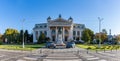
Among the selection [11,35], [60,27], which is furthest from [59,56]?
[60,27]

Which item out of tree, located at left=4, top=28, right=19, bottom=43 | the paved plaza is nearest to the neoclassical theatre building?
tree, located at left=4, top=28, right=19, bottom=43

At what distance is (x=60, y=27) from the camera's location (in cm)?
13538

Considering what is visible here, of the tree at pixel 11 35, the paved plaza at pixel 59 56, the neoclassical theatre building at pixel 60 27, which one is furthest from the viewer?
the neoclassical theatre building at pixel 60 27

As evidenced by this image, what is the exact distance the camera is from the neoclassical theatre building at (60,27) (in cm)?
13838

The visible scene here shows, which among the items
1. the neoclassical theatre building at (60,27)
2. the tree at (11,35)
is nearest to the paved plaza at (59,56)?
the tree at (11,35)

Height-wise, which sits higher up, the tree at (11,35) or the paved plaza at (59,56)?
the tree at (11,35)

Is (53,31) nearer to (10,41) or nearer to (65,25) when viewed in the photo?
(65,25)

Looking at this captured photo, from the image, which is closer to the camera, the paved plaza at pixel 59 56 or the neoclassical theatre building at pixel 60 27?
the paved plaza at pixel 59 56

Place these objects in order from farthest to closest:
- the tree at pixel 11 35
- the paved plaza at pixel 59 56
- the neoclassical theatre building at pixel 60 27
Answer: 1. the neoclassical theatre building at pixel 60 27
2. the tree at pixel 11 35
3. the paved plaza at pixel 59 56

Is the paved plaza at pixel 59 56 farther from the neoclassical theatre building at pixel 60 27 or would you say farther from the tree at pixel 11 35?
the neoclassical theatre building at pixel 60 27

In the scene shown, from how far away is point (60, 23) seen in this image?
A: 454ft

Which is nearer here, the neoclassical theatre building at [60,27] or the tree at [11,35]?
the tree at [11,35]

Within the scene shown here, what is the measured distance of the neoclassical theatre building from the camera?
138375mm

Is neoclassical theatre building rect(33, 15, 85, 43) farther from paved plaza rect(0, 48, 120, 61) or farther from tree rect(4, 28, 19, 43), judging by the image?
paved plaza rect(0, 48, 120, 61)
